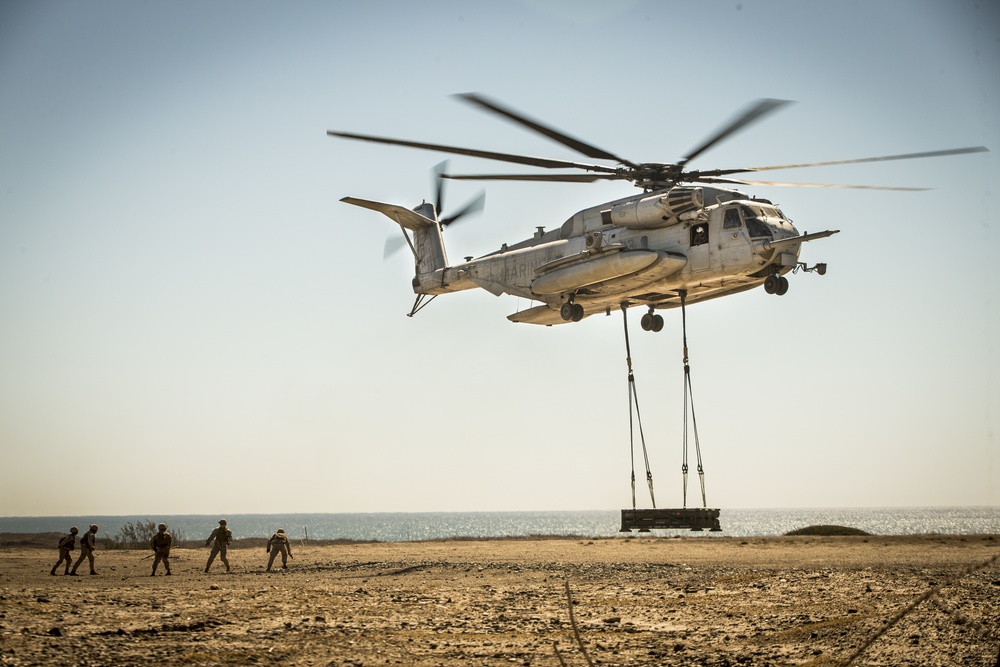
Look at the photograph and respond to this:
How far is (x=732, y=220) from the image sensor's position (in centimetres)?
2477

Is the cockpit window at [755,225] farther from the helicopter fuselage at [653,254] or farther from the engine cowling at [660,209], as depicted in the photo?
the engine cowling at [660,209]

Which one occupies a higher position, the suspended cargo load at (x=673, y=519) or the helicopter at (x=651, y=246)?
the helicopter at (x=651, y=246)

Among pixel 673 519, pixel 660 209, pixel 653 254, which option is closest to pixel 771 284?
pixel 653 254

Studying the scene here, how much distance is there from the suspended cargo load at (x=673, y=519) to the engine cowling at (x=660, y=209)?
774 centimetres

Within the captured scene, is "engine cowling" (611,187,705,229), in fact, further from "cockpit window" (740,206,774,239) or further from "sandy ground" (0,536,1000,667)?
"sandy ground" (0,536,1000,667)

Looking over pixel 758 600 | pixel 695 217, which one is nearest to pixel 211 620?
pixel 758 600

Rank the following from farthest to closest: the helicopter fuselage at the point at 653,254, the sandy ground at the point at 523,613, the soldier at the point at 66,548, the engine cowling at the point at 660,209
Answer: the engine cowling at the point at 660,209 < the helicopter fuselage at the point at 653,254 < the soldier at the point at 66,548 < the sandy ground at the point at 523,613

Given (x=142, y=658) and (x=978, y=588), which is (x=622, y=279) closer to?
(x=978, y=588)

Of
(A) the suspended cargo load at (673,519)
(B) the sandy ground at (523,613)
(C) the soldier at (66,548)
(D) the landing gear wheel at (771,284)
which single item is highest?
(D) the landing gear wheel at (771,284)

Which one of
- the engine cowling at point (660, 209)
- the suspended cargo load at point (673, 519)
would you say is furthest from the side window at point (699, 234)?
the suspended cargo load at point (673, 519)

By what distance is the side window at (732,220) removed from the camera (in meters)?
24.6

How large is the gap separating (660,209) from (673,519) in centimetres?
815

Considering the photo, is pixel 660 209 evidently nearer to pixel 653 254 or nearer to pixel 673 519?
pixel 653 254

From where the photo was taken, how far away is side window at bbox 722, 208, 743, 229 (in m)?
24.6
